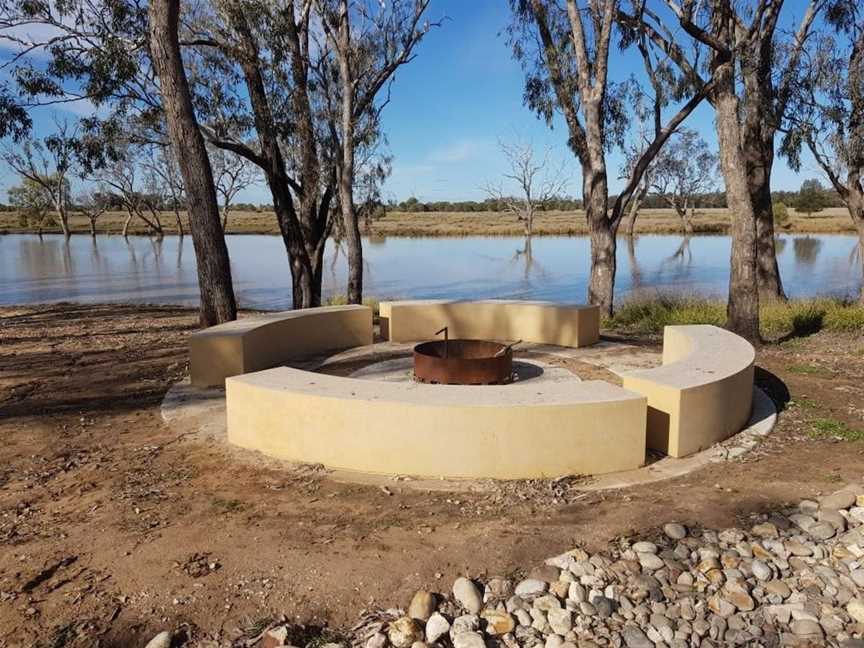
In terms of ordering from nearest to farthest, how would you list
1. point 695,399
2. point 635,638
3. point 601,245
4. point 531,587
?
point 635,638 → point 531,587 → point 695,399 → point 601,245

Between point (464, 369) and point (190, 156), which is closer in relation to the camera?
point (464, 369)

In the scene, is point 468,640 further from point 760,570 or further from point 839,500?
point 839,500

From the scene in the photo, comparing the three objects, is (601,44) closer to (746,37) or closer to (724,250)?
(746,37)

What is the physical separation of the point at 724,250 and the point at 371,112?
27214mm

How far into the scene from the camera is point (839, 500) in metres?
3.23

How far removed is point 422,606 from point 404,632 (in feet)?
0.51

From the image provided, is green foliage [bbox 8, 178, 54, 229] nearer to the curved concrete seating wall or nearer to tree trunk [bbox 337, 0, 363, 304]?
tree trunk [bbox 337, 0, 363, 304]

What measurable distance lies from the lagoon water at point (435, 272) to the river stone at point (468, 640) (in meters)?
13.8

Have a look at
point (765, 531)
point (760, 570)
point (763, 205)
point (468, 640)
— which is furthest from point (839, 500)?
point (763, 205)

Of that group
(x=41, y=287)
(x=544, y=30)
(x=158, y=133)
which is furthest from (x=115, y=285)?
(x=544, y=30)

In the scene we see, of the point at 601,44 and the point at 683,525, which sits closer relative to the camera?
the point at 683,525

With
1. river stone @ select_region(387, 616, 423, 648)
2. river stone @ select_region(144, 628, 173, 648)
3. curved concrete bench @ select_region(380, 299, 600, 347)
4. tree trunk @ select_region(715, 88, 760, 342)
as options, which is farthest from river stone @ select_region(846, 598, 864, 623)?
tree trunk @ select_region(715, 88, 760, 342)

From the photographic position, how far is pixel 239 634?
228cm

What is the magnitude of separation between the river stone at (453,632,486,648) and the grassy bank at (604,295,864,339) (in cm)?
752
